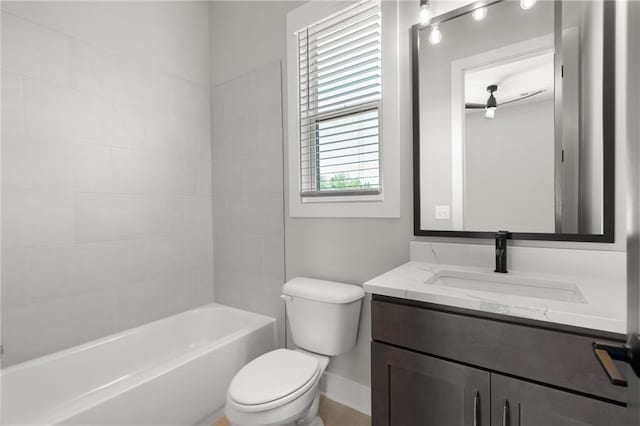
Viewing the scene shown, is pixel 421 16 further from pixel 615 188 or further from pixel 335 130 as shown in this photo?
pixel 615 188

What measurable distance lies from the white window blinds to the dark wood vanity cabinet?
84 cm

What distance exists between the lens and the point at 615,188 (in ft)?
3.63

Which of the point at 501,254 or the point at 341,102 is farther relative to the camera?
the point at 341,102

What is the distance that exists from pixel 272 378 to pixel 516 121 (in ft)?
5.09

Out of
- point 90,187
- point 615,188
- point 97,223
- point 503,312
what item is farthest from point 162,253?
point 615,188

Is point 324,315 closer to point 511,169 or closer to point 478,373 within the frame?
point 478,373

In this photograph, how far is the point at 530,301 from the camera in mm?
884

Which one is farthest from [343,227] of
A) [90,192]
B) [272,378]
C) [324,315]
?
[90,192]

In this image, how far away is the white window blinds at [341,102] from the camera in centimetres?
167

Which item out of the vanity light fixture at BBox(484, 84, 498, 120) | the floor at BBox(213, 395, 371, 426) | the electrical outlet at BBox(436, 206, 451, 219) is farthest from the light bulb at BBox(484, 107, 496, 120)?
the floor at BBox(213, 395, 371, 426)

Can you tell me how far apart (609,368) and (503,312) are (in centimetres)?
42

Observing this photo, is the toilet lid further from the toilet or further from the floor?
the floor

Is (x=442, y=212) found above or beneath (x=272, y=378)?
above

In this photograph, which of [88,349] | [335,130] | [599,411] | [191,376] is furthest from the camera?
[335,130]
